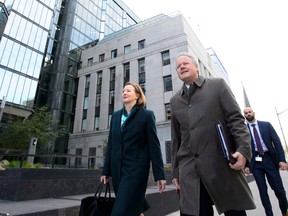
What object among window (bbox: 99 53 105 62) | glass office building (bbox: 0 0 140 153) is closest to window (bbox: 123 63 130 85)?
window (bbox: 99 53 105 62)

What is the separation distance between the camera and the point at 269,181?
4.37 meters

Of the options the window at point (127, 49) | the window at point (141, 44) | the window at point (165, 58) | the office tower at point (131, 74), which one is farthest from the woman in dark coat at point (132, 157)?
the window at point (127, 49)

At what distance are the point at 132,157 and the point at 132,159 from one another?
1.1 inches

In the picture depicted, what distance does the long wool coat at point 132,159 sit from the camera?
2.46 meters

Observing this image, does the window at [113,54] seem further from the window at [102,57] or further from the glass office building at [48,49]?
the glass office building at [48,49]

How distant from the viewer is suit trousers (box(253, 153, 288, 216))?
4199 mm

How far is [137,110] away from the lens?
3.08 metres

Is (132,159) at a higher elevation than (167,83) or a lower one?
lower

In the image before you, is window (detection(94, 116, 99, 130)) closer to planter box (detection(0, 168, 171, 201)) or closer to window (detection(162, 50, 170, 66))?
window (detection(162, 50, 170, 66))

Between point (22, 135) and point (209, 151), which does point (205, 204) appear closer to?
point (209, 151)

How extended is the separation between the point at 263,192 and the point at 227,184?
306 cm

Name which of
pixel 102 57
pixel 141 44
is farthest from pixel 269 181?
pixel 102 57

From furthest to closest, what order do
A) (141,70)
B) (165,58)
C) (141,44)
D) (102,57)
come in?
(102,57) → (141,44) → (141,70) → (165,58)

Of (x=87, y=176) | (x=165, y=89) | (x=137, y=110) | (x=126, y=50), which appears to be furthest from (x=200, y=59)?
(x=137, y=110)
